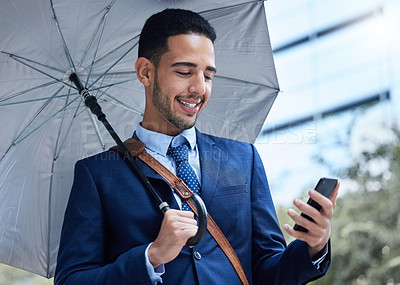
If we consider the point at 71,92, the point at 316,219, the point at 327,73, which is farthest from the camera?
the point at 327,73

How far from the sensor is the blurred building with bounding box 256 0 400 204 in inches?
610

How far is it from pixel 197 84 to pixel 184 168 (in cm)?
34

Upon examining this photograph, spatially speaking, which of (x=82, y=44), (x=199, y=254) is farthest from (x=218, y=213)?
(x=82, y=44)

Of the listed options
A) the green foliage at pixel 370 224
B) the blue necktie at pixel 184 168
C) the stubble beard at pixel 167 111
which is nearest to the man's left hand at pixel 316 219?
the blue necktie at pixel 184 168

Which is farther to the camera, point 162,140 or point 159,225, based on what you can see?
point 162,140

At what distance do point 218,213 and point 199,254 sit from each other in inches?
7.2

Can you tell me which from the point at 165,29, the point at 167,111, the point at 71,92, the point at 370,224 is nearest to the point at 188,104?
the point at 167,111

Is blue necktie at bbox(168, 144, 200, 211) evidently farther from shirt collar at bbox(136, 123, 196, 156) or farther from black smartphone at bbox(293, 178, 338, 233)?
black smartphone at bbox(293, 178, 338, 233)

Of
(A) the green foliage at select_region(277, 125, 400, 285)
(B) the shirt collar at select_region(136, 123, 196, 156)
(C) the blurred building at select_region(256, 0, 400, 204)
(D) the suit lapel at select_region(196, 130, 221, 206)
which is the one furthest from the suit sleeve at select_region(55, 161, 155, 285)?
(C) the blurred building at select_region(256, 0, 400, 204)

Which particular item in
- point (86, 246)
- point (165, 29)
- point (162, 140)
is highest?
point (165, 29)

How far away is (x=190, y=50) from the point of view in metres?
2.37

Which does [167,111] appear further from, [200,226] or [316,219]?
[316,219]

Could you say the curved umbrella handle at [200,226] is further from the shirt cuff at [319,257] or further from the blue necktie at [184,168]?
the shirt cuff at [319,257]

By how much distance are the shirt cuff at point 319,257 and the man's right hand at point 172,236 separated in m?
0.46
